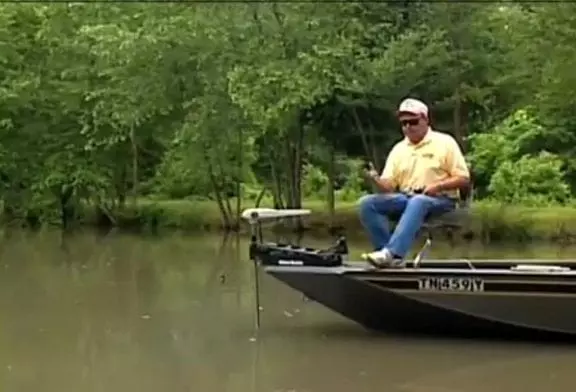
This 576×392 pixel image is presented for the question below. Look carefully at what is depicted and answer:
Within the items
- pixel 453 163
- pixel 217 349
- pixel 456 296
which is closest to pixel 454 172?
pixel 453 163

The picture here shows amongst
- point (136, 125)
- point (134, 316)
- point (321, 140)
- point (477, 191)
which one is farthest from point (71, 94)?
point (134, 316)

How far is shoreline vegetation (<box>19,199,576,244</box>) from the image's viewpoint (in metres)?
26.5

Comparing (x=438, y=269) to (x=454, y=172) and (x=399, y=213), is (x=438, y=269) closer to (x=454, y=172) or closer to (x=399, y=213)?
(x=399, y=213)

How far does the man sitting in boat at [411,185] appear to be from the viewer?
979cm

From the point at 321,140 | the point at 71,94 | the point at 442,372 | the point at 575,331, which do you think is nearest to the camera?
the point at 442,372

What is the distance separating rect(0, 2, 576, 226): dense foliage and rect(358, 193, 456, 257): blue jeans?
57.8ft

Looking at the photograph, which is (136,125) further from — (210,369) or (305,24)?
(210,369)

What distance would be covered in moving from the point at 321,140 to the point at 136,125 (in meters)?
5.22

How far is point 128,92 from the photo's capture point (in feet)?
108

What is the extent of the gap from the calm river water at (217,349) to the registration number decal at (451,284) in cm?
44

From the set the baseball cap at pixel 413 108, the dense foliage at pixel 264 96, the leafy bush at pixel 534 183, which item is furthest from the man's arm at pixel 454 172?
the leafy bush at pixel 534 183

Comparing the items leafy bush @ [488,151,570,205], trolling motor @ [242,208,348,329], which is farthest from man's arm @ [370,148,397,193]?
leafy bush @ [488,151,570,205]

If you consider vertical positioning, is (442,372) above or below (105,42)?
below

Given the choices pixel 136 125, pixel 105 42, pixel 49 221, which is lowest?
pixel 49 221
